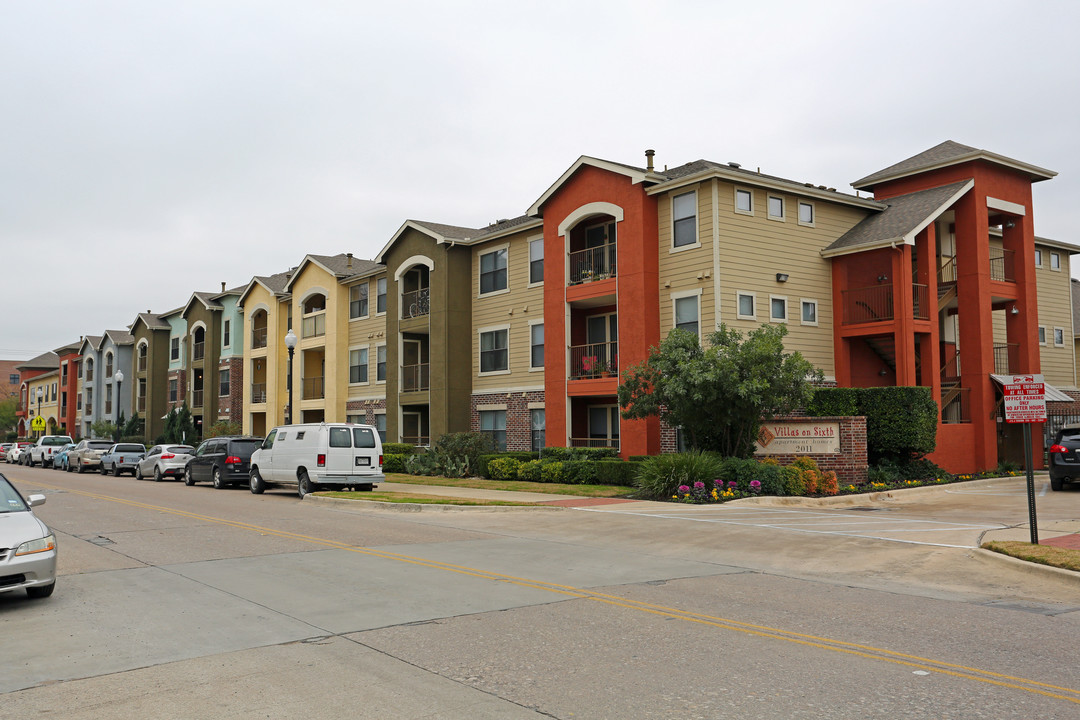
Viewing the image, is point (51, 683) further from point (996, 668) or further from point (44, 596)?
point (996, 668)

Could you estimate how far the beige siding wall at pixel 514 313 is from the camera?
106 feet

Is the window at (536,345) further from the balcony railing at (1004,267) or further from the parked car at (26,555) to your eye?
the parked car at (26,555)

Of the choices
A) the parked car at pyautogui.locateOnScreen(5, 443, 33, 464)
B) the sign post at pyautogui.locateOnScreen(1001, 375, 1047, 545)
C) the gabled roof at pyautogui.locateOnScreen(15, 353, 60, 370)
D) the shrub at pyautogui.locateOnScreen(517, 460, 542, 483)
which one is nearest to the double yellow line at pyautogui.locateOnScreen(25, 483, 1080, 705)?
the sign post at pyautogui.locateOnScreen(1001, 375, 1047, 545)

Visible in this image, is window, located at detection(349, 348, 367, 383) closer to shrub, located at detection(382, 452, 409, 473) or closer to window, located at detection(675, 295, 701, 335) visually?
shrub, located at detection(382, 452, 409, 473)

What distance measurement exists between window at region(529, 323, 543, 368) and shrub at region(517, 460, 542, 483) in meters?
4.92

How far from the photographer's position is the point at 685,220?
26.8 meters

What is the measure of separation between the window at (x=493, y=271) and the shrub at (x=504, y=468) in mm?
7866

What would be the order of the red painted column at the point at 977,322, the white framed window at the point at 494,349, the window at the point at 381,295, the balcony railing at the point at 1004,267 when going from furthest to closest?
the window at the point at 381,295, the white framed window at the point at 494,349, the balcony railing at the point at 1004,267, the red painted column at the point at 977,322

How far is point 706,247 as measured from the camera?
25.9 metres

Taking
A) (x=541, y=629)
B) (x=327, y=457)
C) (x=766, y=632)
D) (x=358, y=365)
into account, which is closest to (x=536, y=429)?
(x=327, y=457)

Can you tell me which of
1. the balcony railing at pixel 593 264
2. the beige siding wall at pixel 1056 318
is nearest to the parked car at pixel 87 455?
the balcony railing at pixel 593 264

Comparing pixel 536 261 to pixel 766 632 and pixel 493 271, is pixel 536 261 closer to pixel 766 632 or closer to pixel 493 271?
pixel 493 271

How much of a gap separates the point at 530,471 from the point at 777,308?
9.13m

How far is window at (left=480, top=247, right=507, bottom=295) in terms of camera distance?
3416 cm
